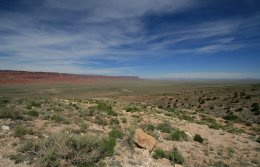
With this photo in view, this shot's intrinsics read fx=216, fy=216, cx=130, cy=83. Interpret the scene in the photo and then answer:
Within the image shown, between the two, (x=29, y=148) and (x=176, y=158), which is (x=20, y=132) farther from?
(x=176, y=158)

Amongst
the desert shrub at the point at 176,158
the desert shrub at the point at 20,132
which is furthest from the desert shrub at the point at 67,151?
the desert shrub at the point at 176,158

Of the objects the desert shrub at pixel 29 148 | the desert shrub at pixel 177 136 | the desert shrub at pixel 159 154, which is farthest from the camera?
the desert shrub at pixel 177 136

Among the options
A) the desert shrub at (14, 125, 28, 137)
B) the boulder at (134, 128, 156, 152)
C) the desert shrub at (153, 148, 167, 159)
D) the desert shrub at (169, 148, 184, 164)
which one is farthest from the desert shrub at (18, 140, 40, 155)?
the desert shrub at (169, 148, 184, 164)

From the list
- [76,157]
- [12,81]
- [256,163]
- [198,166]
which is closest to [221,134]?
[256,163]

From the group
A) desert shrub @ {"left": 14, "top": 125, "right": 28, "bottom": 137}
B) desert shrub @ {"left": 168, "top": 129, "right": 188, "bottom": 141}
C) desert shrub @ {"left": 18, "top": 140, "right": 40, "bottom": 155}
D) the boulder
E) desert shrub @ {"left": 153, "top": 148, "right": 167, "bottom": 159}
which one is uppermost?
desert shrub @ {"left": 14, "top": 125, "right": 28, "bottom": 137}

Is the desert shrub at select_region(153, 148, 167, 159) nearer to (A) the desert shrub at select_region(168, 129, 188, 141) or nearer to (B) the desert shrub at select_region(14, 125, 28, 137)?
(A) the desert shrub at select_region(168, 129, 188, 141)

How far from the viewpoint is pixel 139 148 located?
8.36m

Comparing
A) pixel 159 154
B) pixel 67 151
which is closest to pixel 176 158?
pixel 159 154

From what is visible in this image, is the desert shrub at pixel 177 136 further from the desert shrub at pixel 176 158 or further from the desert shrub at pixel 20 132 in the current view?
the desert shrub at pixel 20 132

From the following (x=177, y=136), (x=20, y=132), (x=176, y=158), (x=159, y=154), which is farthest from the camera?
(x=177, y=136)

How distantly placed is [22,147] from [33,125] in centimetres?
309

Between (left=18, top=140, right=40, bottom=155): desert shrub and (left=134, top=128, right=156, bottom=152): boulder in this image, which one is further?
(left=134, top=128, right=156, bottom=152): boulder

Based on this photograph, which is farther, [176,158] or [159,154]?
[159,154]

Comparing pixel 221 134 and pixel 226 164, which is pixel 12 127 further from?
pixel 221 134
